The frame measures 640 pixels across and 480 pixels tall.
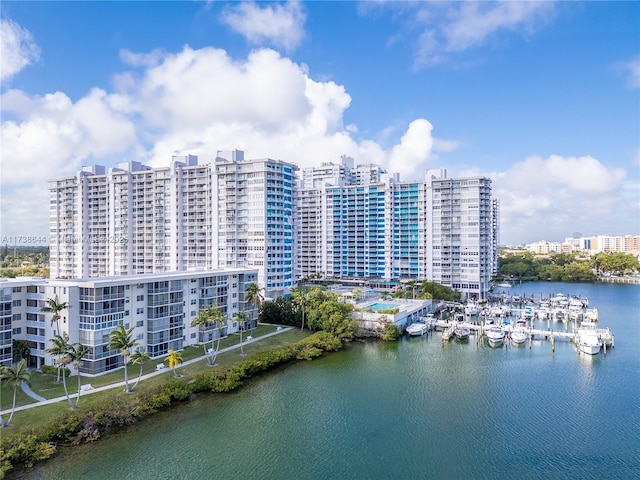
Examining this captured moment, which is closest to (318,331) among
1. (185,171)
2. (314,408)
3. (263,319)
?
(263,319)

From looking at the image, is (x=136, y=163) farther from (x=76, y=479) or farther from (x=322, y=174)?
(x=76, y=479)

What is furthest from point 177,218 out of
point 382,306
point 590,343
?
point 590,343

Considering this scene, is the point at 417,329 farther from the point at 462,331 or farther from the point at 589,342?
the point at 589,342

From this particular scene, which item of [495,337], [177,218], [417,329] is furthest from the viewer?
[177,218]

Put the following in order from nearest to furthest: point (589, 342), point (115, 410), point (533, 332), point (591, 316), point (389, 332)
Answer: point (115, 410)
point (589, 342)
point (533, 332)
point (389, 332)
point (591, 316)

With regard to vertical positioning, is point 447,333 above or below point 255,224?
below

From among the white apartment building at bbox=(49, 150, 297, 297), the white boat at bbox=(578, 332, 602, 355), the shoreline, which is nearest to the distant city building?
the white apartment building at bbox=(49, 150, 297, 297)

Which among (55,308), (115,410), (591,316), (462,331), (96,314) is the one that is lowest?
(462,331)
